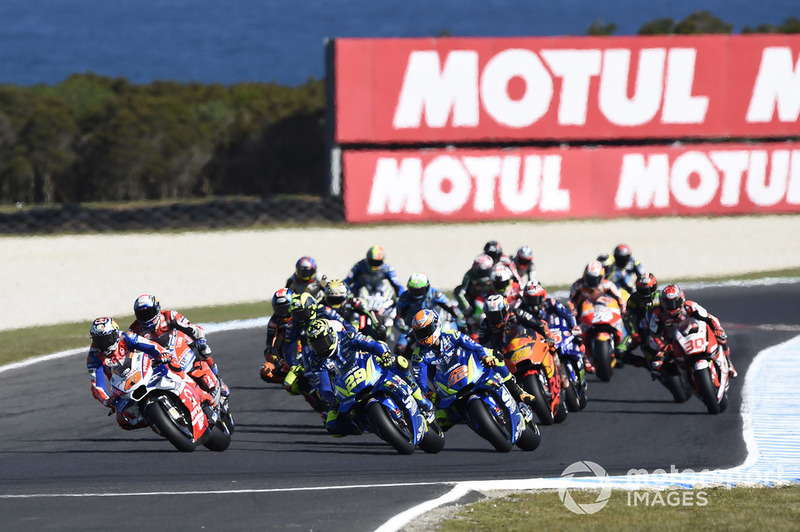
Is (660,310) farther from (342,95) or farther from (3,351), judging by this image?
(342,95)

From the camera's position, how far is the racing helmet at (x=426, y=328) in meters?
13.3

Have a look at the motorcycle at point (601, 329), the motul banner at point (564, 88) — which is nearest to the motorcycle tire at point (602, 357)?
the motorcycle at point (601, 329)

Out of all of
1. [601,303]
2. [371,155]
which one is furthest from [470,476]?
[371,155]

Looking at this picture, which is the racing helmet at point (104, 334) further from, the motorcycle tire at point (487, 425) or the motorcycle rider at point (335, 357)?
the motorcycle tire at point (487, 425)

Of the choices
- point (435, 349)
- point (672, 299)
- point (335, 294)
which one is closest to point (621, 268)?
point (672, 299)

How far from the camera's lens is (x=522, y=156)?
130 ft

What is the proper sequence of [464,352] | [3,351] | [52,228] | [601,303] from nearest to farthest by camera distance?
1. [464,352]
2. [601,303]
3. [3,351]
4. [52,228]

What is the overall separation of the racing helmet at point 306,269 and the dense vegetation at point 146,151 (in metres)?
42.9

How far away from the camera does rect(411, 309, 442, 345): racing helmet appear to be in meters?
13.3

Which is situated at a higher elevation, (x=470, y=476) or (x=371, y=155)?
(x=371, y=155)

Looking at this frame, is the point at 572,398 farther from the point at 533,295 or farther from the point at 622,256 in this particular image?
the point at 622,256

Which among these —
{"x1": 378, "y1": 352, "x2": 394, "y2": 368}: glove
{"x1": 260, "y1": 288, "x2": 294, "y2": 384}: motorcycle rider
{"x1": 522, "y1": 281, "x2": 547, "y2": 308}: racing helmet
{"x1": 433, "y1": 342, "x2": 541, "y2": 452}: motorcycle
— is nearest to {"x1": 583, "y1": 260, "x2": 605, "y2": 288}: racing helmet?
{"x1": 522, "y1": 281, "x2": 547, "y2": 308}: racing helmet

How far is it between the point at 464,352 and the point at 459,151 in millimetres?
26194

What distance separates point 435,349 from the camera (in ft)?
44.0
